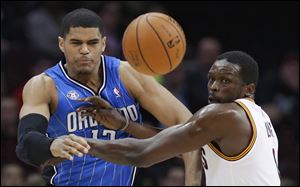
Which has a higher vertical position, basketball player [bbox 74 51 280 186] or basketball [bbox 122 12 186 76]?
basketball [bbox 122 12 186 76]

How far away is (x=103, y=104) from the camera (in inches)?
210

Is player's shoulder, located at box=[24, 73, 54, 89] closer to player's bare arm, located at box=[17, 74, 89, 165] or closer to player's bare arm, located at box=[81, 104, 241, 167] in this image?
player's bare arm, located at box=[17, 74, 89, 165]

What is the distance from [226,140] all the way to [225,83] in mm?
408

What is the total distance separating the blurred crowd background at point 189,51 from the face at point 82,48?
230cm

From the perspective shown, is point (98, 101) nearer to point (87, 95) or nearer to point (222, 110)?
point (87, 95)

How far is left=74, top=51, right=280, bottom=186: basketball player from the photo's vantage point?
164 inches

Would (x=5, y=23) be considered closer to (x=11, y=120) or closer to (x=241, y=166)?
(x=11, y=120)

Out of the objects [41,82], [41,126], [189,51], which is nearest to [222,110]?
[41,126]

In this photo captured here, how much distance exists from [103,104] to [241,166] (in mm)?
1528

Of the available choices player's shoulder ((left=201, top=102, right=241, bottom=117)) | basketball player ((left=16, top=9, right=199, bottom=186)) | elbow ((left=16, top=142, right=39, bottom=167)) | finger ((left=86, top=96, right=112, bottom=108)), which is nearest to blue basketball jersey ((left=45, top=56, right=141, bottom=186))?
basketball player ((left=16, top=9, right=199, bottom=186))

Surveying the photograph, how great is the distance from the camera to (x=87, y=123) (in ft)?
18.1

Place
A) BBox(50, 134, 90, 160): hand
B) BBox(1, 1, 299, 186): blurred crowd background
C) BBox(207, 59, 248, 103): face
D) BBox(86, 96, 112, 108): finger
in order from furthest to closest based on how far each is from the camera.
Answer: BBox(1, 1, 299, 186): blurred crowd background
BBox(86, 96, 112, 108): finger
BBox(207, 59, 248, 103): face
BBox(50, 134, 90, 160): hand

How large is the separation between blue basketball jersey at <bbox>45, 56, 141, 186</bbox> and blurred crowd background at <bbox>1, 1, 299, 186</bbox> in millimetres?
1830

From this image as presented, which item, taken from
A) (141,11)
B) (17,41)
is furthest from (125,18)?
(17,41)
